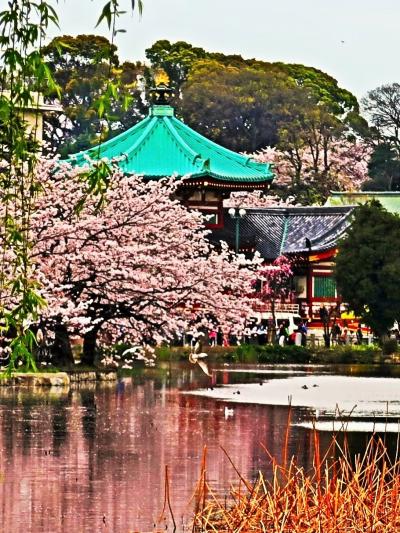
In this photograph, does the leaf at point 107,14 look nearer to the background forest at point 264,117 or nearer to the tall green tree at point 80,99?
the tall green tree at point 80,99

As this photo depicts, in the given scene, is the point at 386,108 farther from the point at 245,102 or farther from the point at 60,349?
the point at 60,349

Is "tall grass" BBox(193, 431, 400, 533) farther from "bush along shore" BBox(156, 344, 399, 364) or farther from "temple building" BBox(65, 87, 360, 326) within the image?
"temple building" BBox(65, 87, 360, 326)

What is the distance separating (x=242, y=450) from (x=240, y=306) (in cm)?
1931

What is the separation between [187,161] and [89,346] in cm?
2627

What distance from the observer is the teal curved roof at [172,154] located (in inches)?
2530

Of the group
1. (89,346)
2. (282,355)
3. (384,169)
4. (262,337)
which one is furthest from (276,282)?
(89,346)

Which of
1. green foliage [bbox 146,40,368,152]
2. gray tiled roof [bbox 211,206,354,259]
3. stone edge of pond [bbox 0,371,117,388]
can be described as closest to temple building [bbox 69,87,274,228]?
gray tiled roof [bbox 211,206,354,259]

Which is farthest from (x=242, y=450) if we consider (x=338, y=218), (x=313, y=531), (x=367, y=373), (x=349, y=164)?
(x=349, y=164)

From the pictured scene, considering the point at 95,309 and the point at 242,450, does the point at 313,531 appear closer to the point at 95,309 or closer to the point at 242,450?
the point at 242,450

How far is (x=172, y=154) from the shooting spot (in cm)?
6556

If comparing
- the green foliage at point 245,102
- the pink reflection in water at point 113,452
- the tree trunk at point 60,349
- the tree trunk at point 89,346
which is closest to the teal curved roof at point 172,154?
the tree trunk at point 89,346

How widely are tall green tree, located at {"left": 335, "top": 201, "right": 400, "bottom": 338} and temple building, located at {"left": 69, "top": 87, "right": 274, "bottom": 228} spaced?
701 centimetres

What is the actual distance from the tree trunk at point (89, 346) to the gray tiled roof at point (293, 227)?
3125cm

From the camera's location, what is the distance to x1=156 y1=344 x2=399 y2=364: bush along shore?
5372 cm
